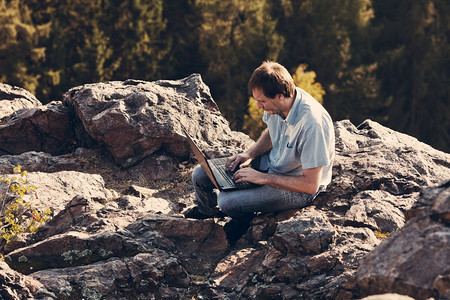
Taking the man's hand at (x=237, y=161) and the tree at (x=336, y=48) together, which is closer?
the man's hand at (x=237, y=161)

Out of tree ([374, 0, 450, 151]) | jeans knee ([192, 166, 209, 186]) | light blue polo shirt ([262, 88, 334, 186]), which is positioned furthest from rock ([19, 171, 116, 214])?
tree ([374, 0, 450, 151])

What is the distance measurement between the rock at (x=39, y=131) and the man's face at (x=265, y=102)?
14.5 feet

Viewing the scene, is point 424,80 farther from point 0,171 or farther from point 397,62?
point 0,171

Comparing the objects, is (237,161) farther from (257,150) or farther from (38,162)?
(38,162)

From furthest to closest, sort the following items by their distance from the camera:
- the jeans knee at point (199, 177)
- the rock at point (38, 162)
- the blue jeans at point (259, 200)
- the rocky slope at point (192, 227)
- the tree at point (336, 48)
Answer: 1. the tree at point (336, 48)
2. the rock at point (38, 162)
3. the jeans knee at point (199, 177)
4. the blue jeans at point (259, 200)
5. the rocky slope at point (192, 227)

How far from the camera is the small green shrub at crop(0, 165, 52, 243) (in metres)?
5.02

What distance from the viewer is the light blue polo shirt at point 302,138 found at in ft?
15.2

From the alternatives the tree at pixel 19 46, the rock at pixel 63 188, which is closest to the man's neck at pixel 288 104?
the rock at pixel 63 188

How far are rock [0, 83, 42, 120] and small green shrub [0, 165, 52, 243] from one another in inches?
131

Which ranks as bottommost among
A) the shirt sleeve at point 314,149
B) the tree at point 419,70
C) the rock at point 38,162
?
the tree at point 419,70

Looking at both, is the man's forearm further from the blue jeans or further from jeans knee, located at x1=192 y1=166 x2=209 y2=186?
the blue jeans

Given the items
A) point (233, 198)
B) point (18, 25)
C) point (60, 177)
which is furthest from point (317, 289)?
point (18, 25)

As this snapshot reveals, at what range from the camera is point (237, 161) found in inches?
217

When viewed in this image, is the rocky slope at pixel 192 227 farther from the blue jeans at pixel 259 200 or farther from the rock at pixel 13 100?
the rock at pixel 13 100
